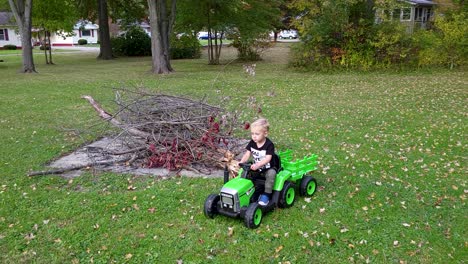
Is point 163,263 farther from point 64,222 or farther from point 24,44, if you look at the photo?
point 24,44

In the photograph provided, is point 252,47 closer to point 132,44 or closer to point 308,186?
point 132,44

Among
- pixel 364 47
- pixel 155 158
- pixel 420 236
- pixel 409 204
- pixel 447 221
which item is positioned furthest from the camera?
pixel 364 47

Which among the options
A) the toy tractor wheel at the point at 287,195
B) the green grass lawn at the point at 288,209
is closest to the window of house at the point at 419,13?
the green grass lawn at the point at 288,209

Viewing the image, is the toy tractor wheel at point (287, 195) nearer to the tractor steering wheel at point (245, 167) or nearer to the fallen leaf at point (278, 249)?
the tractor steering wheel at point (245, 167)

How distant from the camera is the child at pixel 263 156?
4461 millimetres

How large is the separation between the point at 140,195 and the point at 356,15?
1816 centimetres

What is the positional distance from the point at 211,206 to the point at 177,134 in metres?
2.15

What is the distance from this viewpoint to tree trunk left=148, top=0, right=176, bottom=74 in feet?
62.4

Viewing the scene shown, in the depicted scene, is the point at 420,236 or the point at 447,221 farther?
the point at 447,221

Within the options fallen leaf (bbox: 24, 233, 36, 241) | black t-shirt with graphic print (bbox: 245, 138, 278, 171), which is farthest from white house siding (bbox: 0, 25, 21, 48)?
black t-shirt with graphic print (bbox: 245, 138, 278, 171)

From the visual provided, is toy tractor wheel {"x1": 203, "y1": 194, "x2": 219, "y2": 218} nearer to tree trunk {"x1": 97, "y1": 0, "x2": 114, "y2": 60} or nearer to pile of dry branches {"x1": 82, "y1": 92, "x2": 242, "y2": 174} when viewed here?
pile of dry branches {"x1": 82, "y1": 92, "x2": 242, "y2": 174}

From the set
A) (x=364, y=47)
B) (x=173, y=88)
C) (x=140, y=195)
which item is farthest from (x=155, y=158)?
(x=364, y=47)

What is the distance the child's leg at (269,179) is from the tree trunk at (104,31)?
2994 centimetres

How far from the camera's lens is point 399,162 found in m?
6.40
